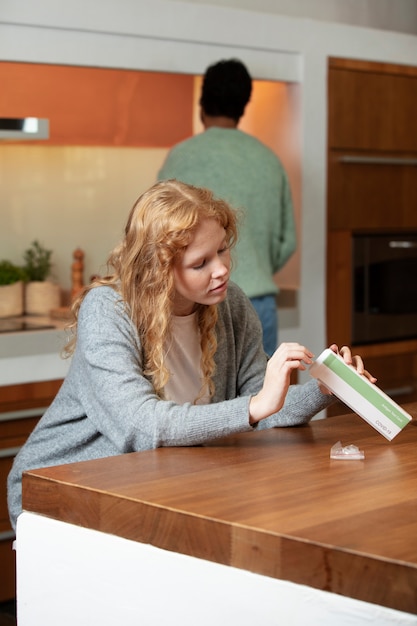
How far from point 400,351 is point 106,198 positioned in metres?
1.19

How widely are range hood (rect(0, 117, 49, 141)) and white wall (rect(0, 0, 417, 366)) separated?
17 cm

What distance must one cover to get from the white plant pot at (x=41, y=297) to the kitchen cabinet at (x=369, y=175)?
98cm

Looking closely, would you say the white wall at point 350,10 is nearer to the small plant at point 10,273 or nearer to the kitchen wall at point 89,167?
the kitchen wall at point 89,167

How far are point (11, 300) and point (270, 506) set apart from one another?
80.5 inches

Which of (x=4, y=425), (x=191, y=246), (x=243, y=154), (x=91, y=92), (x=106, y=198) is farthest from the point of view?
(x=106, y=198)

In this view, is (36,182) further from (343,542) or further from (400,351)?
(343,542)

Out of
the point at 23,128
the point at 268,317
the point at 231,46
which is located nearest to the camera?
the point at 23,128

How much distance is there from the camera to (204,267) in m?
1.78

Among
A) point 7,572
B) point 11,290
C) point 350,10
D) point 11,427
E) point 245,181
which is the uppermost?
point 350,10

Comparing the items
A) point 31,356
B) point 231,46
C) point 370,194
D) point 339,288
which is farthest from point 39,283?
point 370,194

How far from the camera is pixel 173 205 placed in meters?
1.79

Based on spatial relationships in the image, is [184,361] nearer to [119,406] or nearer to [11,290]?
[119,406]

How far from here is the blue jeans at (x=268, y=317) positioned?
3256 millimetres

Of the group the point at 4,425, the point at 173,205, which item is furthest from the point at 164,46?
the point at 173,205
